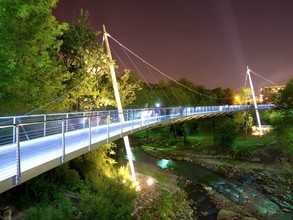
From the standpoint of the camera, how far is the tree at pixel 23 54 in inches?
362

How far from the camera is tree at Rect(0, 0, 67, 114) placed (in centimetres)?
920

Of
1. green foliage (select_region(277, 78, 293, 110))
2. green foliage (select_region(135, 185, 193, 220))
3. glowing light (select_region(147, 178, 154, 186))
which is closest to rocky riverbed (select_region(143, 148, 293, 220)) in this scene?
green foliage (select_region(135, 185, 193, 220))

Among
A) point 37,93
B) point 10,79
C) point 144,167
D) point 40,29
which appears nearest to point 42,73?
point 37,93

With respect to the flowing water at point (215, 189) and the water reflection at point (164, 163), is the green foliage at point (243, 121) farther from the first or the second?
the flowing water at point (215, 189)

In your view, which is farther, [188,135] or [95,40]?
[188,135]

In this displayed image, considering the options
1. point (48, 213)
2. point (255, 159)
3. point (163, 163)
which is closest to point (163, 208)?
point (48, 213)

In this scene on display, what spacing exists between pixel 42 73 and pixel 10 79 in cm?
448

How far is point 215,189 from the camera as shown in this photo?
893 inches

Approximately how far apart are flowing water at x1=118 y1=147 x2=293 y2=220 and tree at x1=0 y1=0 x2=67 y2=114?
11490mm

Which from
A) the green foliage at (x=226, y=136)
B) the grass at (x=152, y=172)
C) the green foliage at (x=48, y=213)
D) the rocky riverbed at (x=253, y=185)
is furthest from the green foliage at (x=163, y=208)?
the green foliage at (x=226, y=136)

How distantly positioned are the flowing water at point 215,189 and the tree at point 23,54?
452 inches

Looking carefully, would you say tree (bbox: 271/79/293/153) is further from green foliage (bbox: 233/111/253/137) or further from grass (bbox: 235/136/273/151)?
green foliage (bbox: 233/111/253/137)

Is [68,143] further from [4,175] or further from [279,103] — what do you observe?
[279,103]

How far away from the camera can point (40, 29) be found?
36.9 ft
